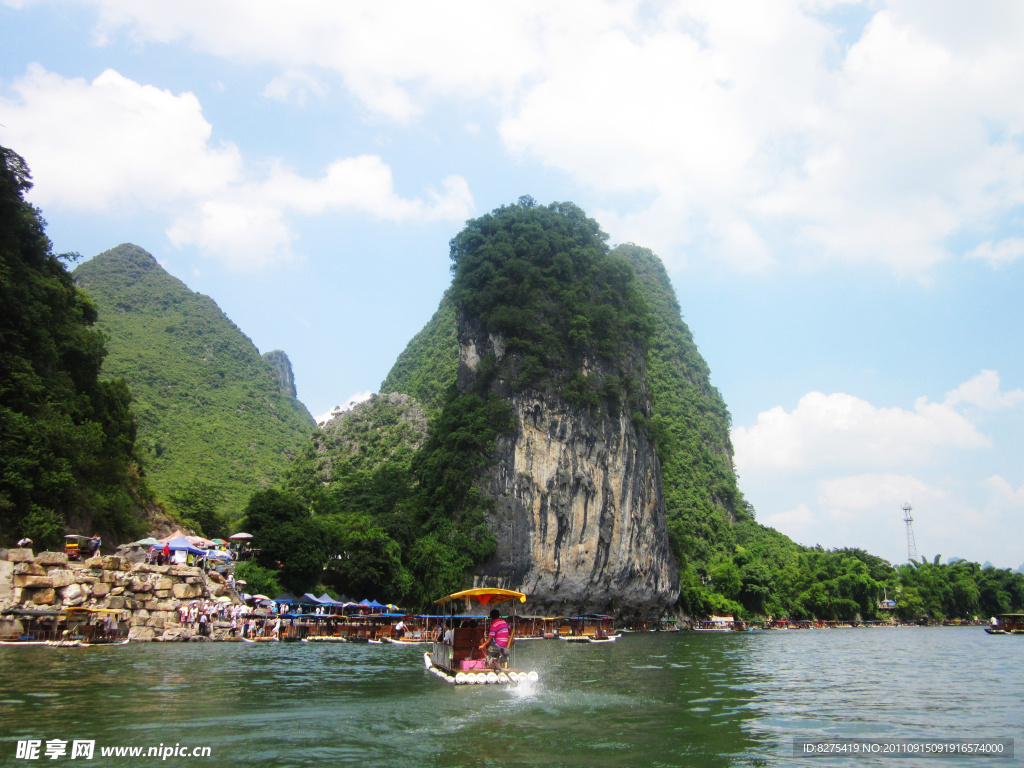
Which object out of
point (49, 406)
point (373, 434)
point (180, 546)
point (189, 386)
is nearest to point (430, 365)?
point (373, 434)

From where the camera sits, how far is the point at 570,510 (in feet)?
155

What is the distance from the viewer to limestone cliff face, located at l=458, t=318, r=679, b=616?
4559cm

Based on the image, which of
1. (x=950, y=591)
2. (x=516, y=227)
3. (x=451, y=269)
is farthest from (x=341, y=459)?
(x=950, y=591)

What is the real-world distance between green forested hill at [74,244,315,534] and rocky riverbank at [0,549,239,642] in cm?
2306

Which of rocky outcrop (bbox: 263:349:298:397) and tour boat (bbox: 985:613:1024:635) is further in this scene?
rocky outcrop (bbox: 263:349:298:397)

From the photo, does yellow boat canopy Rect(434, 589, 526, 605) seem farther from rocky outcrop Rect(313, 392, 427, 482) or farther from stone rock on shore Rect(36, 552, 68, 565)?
rocky outcrop Rect(313, 392, 427, 482)

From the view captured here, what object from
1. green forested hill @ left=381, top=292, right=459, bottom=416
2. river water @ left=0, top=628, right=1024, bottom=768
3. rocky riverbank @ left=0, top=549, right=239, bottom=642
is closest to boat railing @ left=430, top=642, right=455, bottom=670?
river water @ left=0, top=628, right=1024, bottom=768

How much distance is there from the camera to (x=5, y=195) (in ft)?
98.3

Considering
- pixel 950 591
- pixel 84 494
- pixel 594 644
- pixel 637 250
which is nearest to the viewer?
pixel 84 494

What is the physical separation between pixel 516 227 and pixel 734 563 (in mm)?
42181

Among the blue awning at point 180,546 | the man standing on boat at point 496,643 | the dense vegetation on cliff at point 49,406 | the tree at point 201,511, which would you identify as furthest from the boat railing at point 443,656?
the tree at point 201,511

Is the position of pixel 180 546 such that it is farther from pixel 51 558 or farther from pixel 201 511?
pixel 201 511

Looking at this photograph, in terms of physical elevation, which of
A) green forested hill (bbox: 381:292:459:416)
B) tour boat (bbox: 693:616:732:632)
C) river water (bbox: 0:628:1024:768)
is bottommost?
tour boat (bbox: 693:616:732:632)

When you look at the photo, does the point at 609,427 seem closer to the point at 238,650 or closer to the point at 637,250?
the point at 238,650
